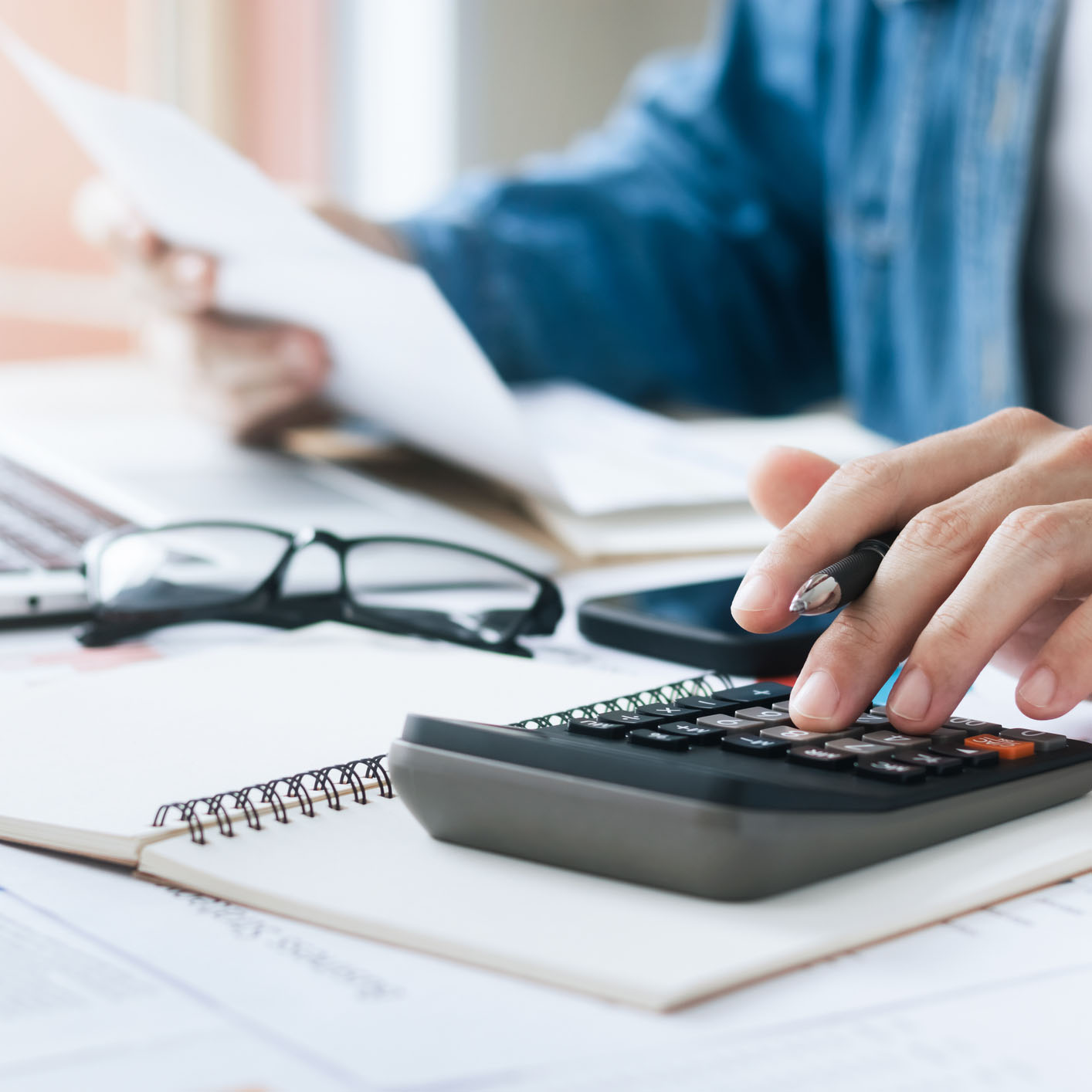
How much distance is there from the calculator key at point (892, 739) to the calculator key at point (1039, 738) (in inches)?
1.0

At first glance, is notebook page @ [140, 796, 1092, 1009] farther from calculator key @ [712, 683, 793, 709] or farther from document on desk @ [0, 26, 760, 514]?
document on desk @ [0, 26, 760, 514]

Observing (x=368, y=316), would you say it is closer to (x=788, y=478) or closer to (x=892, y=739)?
(x=788, y=478)

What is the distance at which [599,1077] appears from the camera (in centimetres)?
22

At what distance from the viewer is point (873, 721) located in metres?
0.35

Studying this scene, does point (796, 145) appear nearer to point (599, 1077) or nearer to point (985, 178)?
point (985, 178)

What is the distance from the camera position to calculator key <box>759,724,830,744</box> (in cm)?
32

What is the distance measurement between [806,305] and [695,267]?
0.16 meters

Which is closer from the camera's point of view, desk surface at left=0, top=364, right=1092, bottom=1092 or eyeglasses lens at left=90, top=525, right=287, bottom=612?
desk surface at left=0, top=364, right=1092, bottom=1092

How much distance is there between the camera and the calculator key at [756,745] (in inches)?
12.2

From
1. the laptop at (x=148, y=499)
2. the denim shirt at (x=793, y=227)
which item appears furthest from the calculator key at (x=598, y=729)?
the denim shirt at (x=793, y=227)

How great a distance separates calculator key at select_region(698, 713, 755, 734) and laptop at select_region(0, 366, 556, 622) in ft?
1.13

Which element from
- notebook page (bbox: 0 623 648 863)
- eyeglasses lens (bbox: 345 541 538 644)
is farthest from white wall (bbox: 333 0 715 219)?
notebook page (bbox: 0 623 648 863)

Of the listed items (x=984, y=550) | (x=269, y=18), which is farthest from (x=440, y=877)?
(x=269, y=18)

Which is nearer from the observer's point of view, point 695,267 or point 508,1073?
point 508,1073
